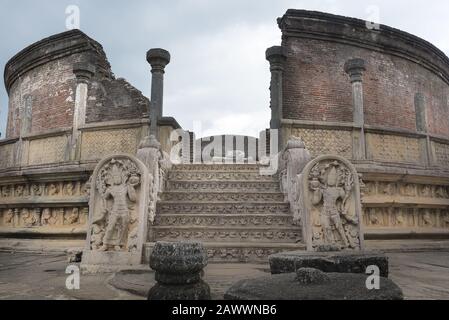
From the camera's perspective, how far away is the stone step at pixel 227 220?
524 cm

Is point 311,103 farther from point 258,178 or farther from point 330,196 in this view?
point 330,196

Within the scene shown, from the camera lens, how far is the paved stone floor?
306cm

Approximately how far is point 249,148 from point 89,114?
7342 mm

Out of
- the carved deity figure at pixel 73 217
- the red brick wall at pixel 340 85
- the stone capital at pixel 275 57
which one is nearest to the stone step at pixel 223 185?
the carved deity figure at pixel 73 217

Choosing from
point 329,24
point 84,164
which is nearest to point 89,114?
point 84,164

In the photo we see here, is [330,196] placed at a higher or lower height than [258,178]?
lower

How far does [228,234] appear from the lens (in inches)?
Result: 198

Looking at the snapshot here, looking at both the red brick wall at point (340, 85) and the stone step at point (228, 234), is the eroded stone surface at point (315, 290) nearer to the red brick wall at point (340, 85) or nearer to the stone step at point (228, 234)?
the stone step at point (228, 234)

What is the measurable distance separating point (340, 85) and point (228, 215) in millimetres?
10779

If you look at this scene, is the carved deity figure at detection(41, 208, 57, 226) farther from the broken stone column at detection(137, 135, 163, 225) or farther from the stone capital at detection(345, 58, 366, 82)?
the stone capital at detection(345, 58, 366, 82)

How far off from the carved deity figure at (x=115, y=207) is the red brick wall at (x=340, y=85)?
31.0 feet

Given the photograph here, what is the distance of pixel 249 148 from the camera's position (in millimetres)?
14945

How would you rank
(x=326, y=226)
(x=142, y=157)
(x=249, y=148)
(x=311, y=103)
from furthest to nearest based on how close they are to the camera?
(x=249, y=148) < (x=311, y=103) < (x=142, y=157) < (x=326, y=226)

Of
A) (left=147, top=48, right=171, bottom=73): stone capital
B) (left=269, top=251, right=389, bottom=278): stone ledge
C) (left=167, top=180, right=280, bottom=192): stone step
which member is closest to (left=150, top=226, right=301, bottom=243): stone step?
(left=167, top=180, right=280, bottom=192): stone step
